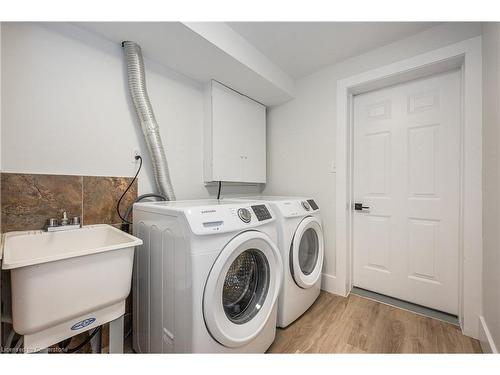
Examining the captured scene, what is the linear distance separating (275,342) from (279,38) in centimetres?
213

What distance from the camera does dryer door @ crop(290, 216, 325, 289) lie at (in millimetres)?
1495

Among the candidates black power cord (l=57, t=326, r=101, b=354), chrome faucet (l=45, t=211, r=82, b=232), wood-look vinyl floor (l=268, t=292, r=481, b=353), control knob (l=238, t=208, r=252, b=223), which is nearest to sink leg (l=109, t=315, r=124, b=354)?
black power cord (l=57, t=326, r=101, b=354)

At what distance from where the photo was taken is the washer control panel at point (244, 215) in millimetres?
1113

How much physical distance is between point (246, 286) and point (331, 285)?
3.75ft

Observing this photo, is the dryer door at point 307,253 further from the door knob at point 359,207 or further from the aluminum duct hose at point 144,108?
the aluminum duct hose at point 144,108

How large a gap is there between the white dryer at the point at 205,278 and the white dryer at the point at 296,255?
18cm

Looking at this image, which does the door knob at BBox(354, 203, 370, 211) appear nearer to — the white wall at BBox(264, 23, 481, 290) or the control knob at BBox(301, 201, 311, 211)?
the white wall at BBox(264, 23, 481, 290)

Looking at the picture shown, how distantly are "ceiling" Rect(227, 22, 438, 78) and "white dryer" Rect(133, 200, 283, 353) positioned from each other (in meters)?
1.26

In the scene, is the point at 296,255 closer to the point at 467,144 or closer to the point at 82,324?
the point at 82,324

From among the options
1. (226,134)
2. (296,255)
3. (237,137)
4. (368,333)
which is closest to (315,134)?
(237,137)

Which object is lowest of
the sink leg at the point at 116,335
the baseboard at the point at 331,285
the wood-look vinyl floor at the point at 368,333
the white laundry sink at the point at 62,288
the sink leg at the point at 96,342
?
the wood-look vinyl floor at the point at 368,333

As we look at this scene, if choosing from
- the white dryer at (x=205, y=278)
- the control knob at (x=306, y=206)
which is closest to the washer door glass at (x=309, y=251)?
the control knob at (x=306, y=206)

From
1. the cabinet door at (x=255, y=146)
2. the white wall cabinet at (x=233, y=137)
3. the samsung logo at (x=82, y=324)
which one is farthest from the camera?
the cabinet door at (x=255, y=146)
